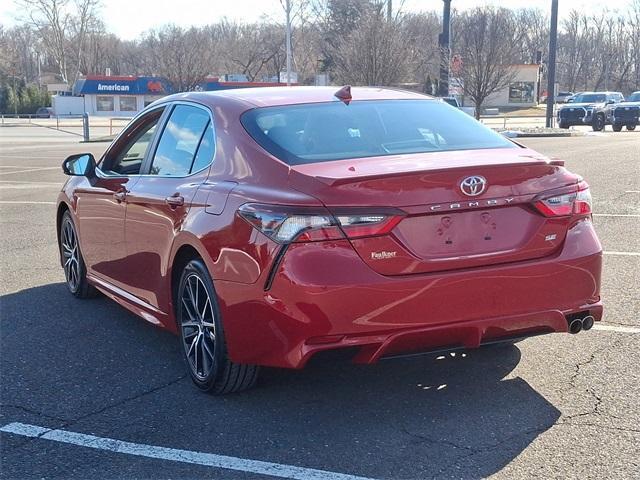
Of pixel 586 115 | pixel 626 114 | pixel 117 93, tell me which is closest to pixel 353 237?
pixel 626 114

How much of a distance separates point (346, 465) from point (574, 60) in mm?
125563

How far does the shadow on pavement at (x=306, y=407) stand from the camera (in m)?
3.82

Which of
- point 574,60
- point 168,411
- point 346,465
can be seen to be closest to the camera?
point 346,465

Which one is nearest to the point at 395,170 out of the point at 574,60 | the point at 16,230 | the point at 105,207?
the point at 105,207

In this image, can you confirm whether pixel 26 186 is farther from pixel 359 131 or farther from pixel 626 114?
pixel 626 114

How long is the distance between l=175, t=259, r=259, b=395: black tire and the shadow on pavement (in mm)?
111

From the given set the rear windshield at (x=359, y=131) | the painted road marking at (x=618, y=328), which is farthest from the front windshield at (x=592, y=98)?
the rear windshield at (x=359, y=131)

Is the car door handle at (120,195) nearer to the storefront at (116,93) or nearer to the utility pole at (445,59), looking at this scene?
the utility pole at (445,59)

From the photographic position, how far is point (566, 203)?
4328 mm

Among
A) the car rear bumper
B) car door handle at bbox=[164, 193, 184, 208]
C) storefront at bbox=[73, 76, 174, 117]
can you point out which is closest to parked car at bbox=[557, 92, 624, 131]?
car door handle at bbox=[164, 193, 184, 208]

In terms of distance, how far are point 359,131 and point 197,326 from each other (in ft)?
4.72

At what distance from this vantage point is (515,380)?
15.6 ft

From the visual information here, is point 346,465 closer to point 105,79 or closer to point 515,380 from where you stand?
point 515,380

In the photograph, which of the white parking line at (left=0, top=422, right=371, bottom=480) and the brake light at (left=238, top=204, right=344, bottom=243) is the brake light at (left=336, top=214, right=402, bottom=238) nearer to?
the brake light at (left=238, top=204, right=344, bottom=243)
